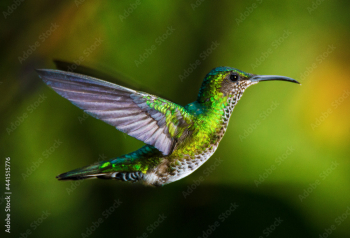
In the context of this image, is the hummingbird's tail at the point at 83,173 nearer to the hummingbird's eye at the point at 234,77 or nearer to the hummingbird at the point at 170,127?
the hummingbird at the point at 170,127

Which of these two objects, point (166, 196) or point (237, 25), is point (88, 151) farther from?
point (237, 25)

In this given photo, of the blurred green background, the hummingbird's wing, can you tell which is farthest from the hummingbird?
the blurred green background

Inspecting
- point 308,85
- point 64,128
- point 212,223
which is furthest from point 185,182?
point 308,85

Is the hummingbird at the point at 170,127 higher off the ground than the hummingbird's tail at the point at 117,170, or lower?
higher

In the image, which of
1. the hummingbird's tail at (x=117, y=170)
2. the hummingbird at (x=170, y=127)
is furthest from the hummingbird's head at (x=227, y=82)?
the hummingbird's tail at (x=117, y=170)

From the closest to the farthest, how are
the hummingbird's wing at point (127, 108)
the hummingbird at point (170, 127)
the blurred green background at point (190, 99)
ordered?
the hummingbird's wing at point (127, 108) < the hummingbird at point (170, 127) < the blurred green background at point (190, 99)

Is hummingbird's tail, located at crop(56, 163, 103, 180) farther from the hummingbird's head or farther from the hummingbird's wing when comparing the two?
the hummingbird's head

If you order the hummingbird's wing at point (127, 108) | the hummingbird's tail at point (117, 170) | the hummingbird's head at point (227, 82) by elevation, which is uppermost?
the hummingbird's head at point (227, 82)
